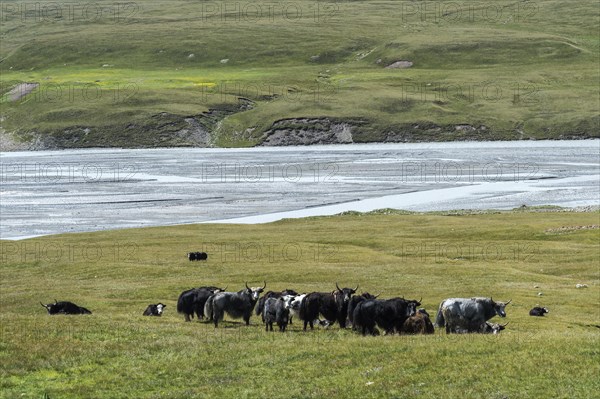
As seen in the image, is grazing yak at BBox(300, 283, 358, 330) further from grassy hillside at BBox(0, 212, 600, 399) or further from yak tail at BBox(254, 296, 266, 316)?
yak tail at BBox(254, 296, 266, 316)

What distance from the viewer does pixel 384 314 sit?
28.8 metres

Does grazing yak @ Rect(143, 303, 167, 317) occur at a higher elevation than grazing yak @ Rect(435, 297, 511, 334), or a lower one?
lower

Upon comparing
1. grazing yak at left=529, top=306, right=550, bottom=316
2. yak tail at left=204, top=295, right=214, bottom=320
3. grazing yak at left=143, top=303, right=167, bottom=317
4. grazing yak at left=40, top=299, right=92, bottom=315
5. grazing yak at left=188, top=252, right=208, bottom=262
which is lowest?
grazing yak at left=529, top=306, right=550, bottom=316

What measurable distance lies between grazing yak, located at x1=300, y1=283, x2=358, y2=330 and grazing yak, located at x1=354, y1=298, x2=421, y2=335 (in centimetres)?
211

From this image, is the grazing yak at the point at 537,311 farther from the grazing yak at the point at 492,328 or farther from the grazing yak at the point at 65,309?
the grazing yak at the point at 65,309

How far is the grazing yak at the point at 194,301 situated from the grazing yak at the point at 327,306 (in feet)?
17.3

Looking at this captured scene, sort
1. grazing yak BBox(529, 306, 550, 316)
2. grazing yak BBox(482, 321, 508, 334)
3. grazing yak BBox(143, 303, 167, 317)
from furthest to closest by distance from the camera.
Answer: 1. grazing yak BBox(529, 306, 550, 316)
2. grazing yak BBox(143, 303, 167, 317)
3. grazing yak BBox(482, 321, 508, 334)

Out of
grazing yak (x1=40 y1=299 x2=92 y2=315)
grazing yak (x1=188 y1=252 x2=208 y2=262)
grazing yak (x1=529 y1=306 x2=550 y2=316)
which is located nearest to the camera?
grazing yak (x1=40 y1=299 x2=92 y2=315)

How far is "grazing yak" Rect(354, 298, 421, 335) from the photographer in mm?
28766

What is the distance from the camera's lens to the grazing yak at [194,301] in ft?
115

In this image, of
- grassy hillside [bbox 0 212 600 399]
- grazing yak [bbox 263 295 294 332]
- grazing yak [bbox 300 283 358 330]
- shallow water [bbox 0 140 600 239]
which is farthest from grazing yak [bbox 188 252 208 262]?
shallow water [bbox 0 140 600 239]

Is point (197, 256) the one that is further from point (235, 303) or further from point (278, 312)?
point (278, 312)

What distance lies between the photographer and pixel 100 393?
21828 millimetres

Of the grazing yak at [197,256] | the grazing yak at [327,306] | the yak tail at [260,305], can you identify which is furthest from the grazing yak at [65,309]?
the grazing yak at [197,256]
